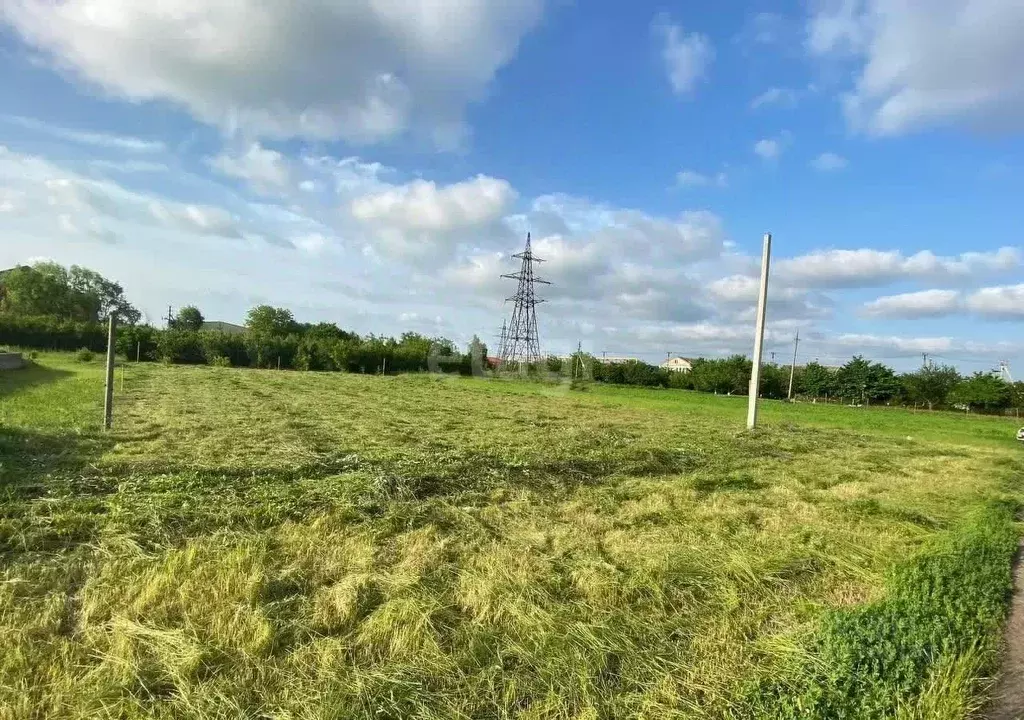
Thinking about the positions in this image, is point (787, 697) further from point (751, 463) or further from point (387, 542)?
point (751, 463)

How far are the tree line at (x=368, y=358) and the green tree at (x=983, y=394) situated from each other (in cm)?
7

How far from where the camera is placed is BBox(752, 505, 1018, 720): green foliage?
2.48 metres

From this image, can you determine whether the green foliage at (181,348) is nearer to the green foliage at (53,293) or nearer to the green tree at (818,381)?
the green foliage at (53,293)

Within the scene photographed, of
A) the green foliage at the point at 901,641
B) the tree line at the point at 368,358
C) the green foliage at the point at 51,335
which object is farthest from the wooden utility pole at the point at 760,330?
the green foliage at the point at 51,335

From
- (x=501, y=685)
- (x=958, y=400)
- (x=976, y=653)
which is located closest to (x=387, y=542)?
(x=501, y=685)

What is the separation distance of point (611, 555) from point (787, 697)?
1.86 metres

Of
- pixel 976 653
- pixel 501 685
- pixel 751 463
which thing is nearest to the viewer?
pixel 501 685

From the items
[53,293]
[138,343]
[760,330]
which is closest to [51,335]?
[138,343]

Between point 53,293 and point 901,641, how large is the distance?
220 ft

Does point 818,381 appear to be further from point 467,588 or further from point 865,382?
point 467,588

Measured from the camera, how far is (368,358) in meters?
44.2

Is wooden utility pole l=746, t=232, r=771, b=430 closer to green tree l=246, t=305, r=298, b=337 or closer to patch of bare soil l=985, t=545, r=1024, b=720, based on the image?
patch of bare soil l=985, t=545, r=1024, b=720

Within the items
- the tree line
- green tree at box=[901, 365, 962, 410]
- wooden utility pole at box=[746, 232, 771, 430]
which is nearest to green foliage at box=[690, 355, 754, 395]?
the tree line

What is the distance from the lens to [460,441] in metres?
9.55
